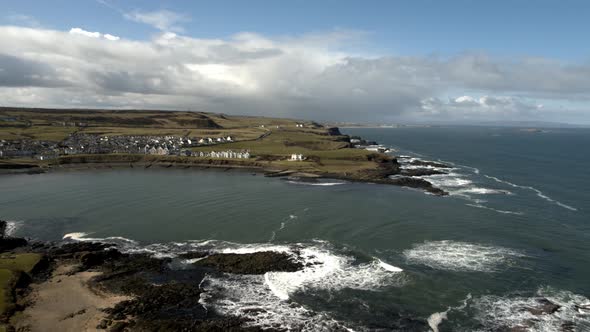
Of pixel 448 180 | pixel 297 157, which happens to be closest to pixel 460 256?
pixel 448 180

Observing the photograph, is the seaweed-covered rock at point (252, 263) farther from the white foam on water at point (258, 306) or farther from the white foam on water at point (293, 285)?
the white foam on water at point (258, 306)

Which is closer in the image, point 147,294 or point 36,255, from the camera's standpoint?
point 147,294

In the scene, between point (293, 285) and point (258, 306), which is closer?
point (258, 306)

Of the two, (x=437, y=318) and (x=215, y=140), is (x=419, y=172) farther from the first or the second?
(x=215, y=140)

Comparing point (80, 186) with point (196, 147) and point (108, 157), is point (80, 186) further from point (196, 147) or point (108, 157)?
point (196, 147)

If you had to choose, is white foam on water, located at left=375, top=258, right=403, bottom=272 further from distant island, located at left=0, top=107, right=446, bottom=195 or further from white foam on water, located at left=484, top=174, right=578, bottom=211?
white foam on water, located at left=484, top=174, right=578, bottom=211

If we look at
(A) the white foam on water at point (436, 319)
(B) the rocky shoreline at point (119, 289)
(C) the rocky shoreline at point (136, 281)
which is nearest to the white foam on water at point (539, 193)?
(B) the rocky shoreline at point (119, 289)

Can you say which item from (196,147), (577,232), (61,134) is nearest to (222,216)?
(577,232)
